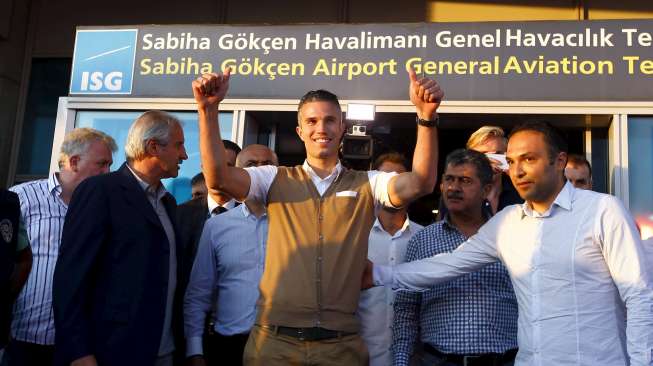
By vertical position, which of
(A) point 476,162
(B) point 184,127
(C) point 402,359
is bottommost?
(C) point 402,359

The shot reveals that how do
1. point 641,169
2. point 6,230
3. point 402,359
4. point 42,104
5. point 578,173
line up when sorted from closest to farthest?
point 6,230, point 402,359, point 578,173, point 641,169, point 42,104

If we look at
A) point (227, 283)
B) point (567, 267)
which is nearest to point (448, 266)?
point (567, 267)

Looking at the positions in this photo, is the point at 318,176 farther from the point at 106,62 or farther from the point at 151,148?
the point at 106,62

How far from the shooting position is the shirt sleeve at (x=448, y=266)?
3.00 meters

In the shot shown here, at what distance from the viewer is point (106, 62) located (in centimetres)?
527

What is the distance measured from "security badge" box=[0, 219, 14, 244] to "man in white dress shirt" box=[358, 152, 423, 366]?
177 centimetres

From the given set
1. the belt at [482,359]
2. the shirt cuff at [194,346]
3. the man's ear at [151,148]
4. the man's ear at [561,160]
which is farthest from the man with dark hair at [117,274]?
the man's ear at [561,160]

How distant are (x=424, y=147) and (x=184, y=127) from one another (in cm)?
323

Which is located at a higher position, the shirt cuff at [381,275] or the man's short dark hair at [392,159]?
the man's short dark hair at [392,159]

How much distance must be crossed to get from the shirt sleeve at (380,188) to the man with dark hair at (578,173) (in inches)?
83.3

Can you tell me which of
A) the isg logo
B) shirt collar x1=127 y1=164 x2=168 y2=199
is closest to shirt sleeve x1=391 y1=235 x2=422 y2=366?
shirt collar x1=127 y1=164 x2=168 y2=199

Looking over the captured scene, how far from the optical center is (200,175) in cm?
463

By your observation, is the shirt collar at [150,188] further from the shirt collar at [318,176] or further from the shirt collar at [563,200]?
the shirt collar at [563,200]

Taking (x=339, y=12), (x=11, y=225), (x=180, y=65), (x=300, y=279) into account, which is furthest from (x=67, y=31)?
(x=300, y=279)
